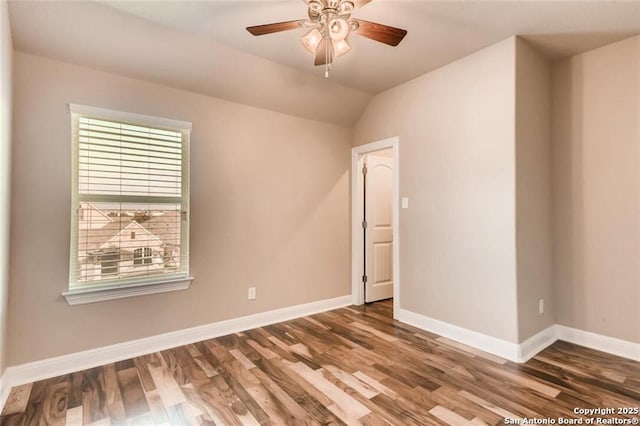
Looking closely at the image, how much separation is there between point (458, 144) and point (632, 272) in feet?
5.69

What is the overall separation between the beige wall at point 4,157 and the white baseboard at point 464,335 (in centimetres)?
331

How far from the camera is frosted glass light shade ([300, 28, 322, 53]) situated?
2096mm

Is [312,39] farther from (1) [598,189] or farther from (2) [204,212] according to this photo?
(1) [598,189]

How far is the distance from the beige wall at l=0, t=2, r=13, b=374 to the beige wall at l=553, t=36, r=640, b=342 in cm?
421

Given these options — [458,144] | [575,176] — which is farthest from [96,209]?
[575,176]

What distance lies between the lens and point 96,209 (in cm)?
261

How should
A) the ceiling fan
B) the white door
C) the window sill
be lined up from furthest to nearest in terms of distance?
the white door → the window sill → the ceiling fan

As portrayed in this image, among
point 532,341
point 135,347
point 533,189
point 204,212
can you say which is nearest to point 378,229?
point 533,189

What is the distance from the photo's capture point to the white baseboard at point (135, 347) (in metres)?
2.29

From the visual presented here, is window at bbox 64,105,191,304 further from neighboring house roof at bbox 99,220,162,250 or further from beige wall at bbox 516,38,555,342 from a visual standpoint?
beige wall at bbox 516,38,555,342

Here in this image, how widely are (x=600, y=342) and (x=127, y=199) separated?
166 inches

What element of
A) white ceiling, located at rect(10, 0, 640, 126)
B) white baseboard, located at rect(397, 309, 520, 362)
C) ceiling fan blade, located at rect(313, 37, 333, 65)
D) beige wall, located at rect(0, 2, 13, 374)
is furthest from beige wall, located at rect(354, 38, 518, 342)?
beige wall, located at rect(0, 2, 13, 374)

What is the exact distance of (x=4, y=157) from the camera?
199 cm

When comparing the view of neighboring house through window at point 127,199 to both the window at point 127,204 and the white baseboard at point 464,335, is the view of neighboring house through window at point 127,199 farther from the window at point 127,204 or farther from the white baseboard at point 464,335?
the white baseboard at point 464,335
